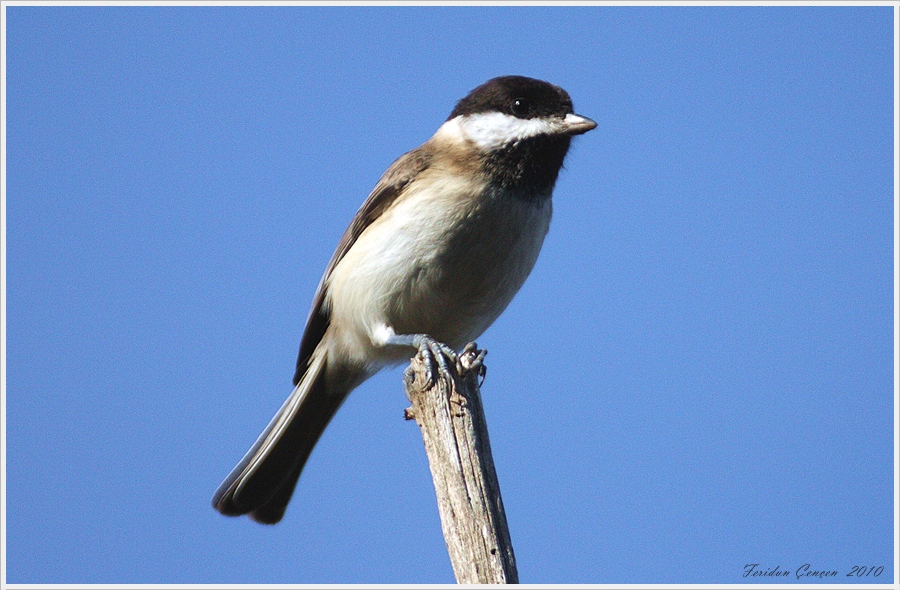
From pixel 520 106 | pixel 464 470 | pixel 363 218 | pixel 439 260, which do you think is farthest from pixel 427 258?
pixel 464 470

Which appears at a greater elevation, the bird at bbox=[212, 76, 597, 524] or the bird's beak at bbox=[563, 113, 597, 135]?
the bird's beak at bbox=[563, 113, 597, 135]

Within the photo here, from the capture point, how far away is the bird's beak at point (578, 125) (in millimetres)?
5023

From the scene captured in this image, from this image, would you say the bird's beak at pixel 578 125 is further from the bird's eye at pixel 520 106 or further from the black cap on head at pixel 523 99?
the bird's eye at pixel 520 106

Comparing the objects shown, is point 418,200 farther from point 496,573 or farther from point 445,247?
point 496,573

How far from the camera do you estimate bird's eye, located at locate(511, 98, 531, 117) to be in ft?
16.8

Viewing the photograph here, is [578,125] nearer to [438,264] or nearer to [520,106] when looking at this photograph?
[520,106]

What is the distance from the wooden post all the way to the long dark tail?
5.12ft

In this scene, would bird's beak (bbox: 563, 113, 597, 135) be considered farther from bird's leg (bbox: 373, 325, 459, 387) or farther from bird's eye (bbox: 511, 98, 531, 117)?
bird's leg (bbox: 373, 325, 459, 387)

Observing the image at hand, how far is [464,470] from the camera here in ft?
11.3

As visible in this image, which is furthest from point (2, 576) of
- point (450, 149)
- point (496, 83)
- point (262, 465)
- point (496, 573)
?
point (496, 83)

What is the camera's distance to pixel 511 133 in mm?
4984

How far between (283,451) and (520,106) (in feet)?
8.25

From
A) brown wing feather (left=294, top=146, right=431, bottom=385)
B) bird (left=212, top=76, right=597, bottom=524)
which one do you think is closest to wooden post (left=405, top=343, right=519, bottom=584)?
bird (left=212, top=76, right=597, bottom=524)

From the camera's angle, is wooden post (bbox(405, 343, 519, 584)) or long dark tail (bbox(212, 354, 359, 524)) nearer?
wooden post (bbox(405, 343, 519, 584))
